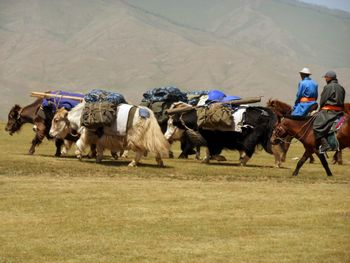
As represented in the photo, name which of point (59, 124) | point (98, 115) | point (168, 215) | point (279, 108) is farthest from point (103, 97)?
point (168, 215)

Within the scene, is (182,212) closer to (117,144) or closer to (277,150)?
(117,144)

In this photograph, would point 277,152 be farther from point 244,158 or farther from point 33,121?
point 33,121

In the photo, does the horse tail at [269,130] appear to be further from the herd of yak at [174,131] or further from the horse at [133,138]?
the horse at [133,138]

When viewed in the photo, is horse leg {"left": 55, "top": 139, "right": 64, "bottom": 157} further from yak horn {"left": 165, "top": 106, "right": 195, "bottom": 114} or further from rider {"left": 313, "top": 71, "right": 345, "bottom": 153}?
rider {"left": 313, "top": 71, "right": 345, "bottom": 153}

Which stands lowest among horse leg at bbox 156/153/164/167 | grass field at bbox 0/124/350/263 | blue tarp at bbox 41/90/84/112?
grass field at bbox 0/124/350/263

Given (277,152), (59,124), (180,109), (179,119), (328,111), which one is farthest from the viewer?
(179,119)

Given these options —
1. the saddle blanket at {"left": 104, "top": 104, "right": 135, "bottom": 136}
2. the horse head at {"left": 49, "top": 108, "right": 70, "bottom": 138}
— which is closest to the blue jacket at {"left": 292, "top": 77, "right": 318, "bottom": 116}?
the saddle blanket at {"left": 104, "top": 104, "right": 135, "bottom": 136}

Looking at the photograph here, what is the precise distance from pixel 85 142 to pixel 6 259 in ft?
32.4

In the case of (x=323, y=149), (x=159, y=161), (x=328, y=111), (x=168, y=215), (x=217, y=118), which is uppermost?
(x=328, y=111)

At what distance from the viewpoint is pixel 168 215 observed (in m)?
11.6

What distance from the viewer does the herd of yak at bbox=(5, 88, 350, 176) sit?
57.2 ft

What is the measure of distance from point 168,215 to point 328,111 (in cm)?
634

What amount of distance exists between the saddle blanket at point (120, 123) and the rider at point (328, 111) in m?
3.89

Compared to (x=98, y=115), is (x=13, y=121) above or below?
below
